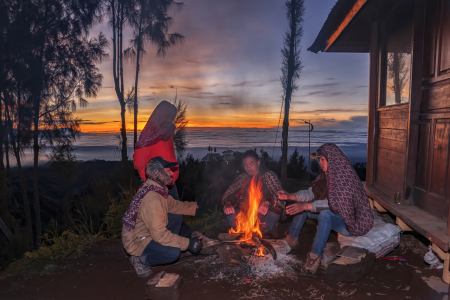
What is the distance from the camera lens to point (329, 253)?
13.8 ft

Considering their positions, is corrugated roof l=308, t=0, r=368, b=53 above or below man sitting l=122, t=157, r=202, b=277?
above

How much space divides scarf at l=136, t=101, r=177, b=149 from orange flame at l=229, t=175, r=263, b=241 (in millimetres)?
1711

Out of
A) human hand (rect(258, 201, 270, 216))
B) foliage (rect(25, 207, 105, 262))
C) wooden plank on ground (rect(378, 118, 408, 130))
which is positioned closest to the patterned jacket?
human hand (rect(258, 201, 270, 216))

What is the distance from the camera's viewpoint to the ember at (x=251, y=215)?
4.97 meters

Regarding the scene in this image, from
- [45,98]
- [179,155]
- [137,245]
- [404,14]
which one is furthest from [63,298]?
[45,98]

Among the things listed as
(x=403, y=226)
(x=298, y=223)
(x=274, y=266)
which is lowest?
(x=274, y=266)

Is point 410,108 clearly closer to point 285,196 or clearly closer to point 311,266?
point 285,196

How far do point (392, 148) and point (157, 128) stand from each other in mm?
3716

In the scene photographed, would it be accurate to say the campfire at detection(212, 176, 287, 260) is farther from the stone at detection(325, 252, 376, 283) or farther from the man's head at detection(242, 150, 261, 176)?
the stone at detection(325, 252, 376, 283)

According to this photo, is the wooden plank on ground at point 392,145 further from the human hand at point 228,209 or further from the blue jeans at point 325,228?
the human hand at point 228,209

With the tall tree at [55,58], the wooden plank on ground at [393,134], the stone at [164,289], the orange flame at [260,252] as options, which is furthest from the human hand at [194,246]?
the tall tree at [55,58]

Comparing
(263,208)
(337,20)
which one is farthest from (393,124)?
(263,208)

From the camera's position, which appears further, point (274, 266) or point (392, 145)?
point (392, 145)

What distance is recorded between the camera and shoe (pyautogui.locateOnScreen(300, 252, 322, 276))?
373 centimetres
